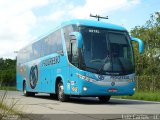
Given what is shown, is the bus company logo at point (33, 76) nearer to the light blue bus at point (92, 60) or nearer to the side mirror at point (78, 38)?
the light blue bus at point (92, 60)

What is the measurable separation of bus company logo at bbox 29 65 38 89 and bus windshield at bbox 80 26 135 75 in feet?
25.5

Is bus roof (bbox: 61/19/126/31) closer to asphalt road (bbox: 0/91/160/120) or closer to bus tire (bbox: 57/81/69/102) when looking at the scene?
bus tire (bbox: 57/81/69/102)

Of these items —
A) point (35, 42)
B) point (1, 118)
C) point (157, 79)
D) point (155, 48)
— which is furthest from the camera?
point (155, 48)

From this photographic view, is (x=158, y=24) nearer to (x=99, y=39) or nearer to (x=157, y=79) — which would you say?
(x=157, y=79)

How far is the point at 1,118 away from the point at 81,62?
27.9ft

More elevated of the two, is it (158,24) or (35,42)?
(158,24)

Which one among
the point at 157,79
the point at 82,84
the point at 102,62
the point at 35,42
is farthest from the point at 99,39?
the point at 157,79

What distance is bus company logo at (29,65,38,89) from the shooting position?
75.9 ft

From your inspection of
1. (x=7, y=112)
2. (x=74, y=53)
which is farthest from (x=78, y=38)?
(x=7, y=112)

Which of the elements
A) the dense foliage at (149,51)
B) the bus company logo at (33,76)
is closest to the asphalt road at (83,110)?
the bus company logo at (33,76)

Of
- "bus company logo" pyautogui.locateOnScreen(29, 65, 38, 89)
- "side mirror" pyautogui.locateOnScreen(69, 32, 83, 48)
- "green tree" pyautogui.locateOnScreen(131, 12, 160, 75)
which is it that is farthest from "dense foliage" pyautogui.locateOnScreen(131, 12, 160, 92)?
"side mirror" pyautogui.locateOnScreen(69, 32, 83, 48)

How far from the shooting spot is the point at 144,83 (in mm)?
35062

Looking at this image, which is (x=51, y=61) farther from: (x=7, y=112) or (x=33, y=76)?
(x=7, y=112)

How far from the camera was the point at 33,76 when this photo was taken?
23844mm
